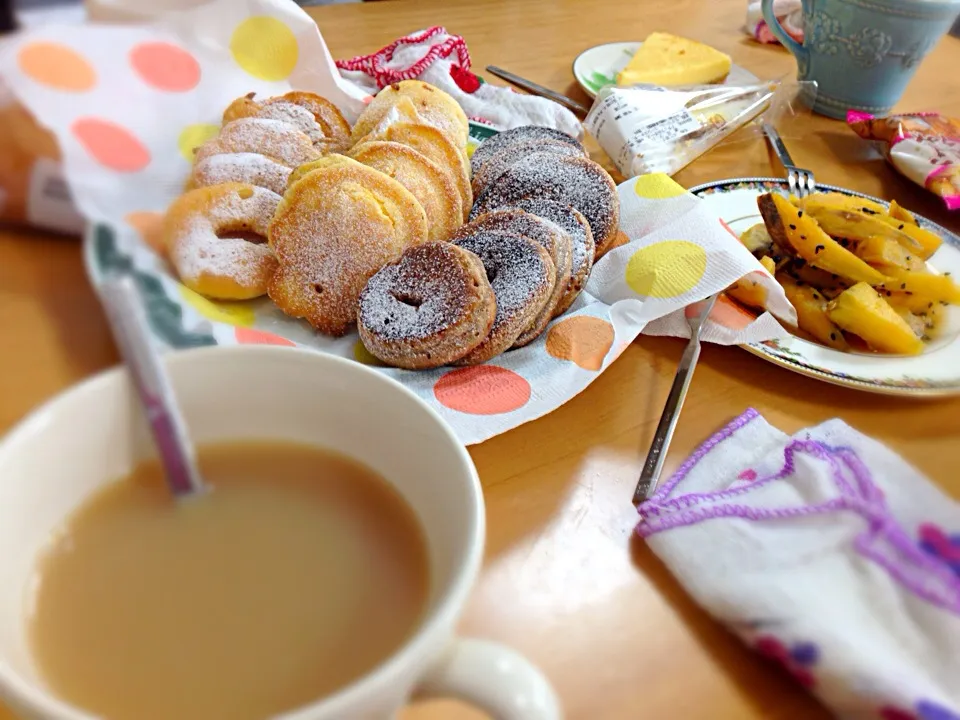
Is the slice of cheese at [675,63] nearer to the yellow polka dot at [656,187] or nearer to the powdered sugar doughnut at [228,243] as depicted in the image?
the yellow polka dot at [656,187]

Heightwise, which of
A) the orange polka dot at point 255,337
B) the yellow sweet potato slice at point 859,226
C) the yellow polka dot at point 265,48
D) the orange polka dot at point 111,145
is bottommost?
the orange polka dot at point 255,337

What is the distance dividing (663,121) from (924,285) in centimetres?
32

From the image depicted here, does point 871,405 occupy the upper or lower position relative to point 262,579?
lower

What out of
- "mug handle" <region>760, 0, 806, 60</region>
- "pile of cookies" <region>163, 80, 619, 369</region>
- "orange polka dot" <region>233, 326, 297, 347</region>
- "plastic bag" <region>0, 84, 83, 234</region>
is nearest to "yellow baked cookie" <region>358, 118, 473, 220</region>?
"pile of cookies" <region>163, 80, 619, 369</region>

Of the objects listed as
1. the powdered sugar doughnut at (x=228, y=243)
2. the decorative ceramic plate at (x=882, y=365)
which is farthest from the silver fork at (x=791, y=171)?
the powdered sugar doughnut at (x=228, y=243)

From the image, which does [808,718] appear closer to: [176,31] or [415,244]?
[415,244]

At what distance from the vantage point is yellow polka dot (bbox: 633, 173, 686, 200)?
0.64 meters

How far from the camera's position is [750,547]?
→ 1.19 feet

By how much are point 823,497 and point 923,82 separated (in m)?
1.00

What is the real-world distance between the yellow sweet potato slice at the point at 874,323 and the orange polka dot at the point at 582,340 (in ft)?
0.62

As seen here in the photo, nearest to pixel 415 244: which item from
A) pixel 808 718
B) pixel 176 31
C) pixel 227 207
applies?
pixel 227 207

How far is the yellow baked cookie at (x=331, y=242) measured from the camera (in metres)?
0.53

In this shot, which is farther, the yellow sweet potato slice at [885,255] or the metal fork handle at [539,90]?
the metal fork handle at [539,90]

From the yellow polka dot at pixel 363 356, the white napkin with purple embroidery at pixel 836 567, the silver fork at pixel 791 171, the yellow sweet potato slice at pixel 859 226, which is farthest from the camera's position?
the silver fork at pixel 791 171
